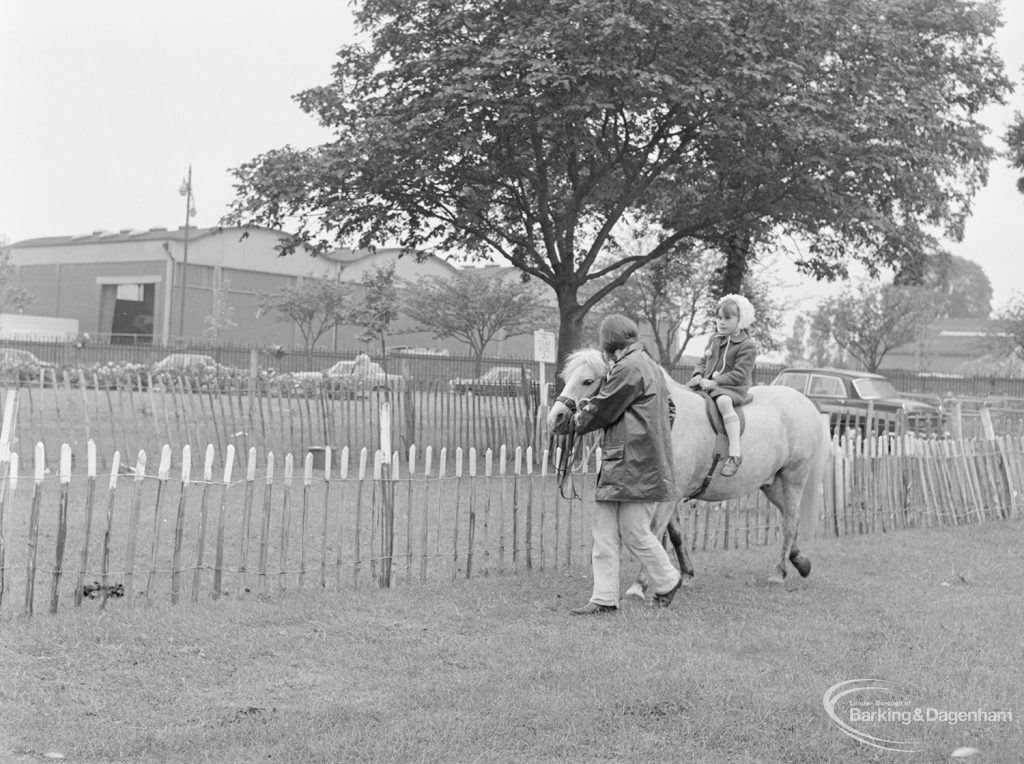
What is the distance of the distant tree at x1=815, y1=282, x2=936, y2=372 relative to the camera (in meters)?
53.8

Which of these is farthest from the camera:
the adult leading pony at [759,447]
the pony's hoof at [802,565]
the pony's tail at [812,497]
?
the pony's tail at [812,497]

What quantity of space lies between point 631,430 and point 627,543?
762 mm

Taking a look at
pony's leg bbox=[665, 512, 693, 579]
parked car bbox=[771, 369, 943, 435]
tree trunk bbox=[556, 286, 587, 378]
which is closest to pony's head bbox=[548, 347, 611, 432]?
pony's leg bbox=[665, 512, 693, 579]

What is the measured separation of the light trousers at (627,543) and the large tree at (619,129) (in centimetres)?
912

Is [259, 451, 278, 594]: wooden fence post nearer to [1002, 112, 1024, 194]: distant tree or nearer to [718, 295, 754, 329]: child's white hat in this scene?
[718, 295, 754, 329]: child's white hat

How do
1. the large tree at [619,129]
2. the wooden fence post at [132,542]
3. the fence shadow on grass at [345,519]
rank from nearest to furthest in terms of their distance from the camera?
the wooden fence post at [132,542], the fence shadow on grass at [345,519], the large tree at [619,129]

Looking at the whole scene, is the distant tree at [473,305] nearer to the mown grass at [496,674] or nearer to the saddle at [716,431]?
the saddle at [716,431]

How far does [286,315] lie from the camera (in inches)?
2024

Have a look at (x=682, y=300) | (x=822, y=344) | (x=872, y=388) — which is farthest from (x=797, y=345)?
(x=872, y=388)

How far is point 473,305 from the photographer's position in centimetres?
4422

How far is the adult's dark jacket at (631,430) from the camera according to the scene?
6598 mm

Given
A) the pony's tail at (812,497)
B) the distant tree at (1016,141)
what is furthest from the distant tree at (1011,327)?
the pony's tail at (812,497)

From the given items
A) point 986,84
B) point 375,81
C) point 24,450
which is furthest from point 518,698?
point 986,84

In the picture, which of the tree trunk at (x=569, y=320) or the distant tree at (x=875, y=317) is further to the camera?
the distant tree at (x=875, y=317)
